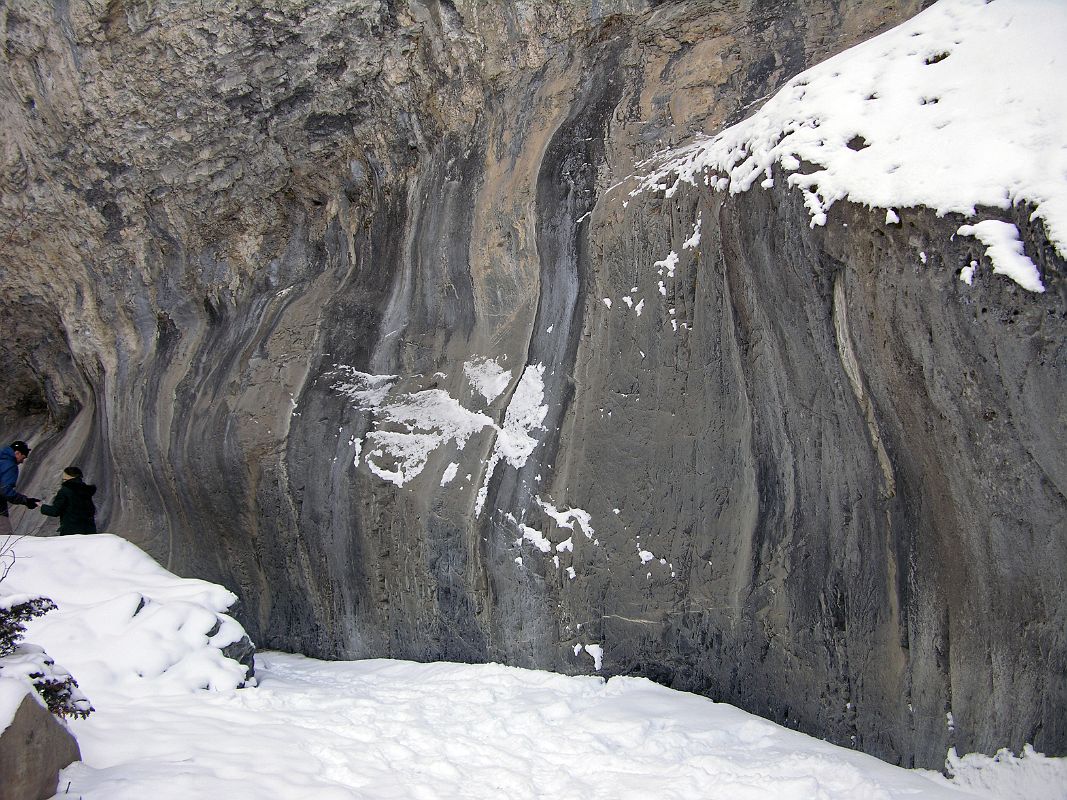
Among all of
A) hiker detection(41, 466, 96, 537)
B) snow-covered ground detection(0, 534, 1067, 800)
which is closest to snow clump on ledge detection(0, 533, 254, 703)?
snow-covered ground detection(0, 534, 1067, 800)

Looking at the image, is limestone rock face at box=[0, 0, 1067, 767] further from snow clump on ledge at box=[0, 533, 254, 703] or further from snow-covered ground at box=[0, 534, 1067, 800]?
snow clump on ledge at box=[0, 533, 254, 703]

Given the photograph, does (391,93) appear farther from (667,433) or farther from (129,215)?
(667,433)

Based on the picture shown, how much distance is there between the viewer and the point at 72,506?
6480 mm

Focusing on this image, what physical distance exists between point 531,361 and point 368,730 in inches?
88.5

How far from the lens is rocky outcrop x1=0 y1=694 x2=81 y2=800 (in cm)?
253

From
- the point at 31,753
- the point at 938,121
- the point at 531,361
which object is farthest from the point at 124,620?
the point at 938,121

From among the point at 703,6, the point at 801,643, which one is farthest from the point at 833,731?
the point at 703,6

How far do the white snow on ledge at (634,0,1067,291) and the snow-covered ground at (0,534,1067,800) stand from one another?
187 cm

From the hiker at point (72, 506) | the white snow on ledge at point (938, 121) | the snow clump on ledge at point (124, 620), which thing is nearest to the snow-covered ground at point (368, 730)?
the snow clump on ledge at point (124, 620)

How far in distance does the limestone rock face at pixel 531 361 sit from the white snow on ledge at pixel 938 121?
4.6 inches

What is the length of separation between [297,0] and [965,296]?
185 inches

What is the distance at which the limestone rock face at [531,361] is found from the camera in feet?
10.4

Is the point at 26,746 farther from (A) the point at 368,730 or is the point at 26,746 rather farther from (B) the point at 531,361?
(B) the point at 531,361

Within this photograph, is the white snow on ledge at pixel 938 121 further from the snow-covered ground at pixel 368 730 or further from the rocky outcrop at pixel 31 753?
the rocky outcrop at pixel 31 753
